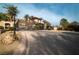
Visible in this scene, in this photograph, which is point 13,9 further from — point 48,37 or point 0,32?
point 48,37

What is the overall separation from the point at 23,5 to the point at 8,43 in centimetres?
40

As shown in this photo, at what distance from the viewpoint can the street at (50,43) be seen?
151 cm

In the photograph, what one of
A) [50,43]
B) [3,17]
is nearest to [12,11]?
[3,17]

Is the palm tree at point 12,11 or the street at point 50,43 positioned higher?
the palm tree at point 12,11

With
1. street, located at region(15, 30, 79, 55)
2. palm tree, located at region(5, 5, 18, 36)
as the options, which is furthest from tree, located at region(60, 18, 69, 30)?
palm tree, located at region(5, 5, 18, 36)

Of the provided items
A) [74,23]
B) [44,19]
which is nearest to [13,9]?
[44,19]

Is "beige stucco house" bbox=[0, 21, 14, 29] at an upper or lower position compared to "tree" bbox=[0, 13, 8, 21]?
lower

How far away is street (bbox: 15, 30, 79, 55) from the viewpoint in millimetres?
1510

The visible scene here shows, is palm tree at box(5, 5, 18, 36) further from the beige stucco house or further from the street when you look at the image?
the street

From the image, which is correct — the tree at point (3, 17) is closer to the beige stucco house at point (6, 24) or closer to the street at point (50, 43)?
the beige stucco house at point (6, 24)

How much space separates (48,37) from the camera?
1.54 metres

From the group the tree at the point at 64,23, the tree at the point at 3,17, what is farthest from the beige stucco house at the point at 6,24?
the tree at the point at 64,23

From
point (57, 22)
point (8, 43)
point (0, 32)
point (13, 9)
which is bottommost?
point (8, 43)
